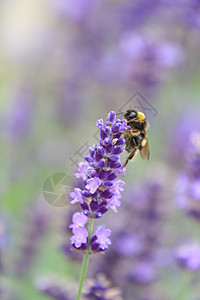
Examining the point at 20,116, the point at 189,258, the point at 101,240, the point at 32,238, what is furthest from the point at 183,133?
the point at 101,240

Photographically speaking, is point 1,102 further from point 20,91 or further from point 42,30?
point 42,30

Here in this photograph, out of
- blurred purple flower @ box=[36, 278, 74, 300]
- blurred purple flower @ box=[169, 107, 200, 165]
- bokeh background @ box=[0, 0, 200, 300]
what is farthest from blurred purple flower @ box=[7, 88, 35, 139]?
blurred purple flower @ box=[36, 278, 74, 300]

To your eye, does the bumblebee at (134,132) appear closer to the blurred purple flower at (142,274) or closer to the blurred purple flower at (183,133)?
the blurred purple flower at (142,274)

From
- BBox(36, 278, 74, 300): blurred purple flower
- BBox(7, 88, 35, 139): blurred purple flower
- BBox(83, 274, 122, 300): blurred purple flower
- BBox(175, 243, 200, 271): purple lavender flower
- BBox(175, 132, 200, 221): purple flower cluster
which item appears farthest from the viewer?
BBox(7, 88, 35, 139): blurred purple flower

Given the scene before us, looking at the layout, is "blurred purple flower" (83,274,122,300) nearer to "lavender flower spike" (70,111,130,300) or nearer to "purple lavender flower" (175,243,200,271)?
"lavender flower spike" (70,111,130,300)

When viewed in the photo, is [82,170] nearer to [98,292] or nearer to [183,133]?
[98,292]
